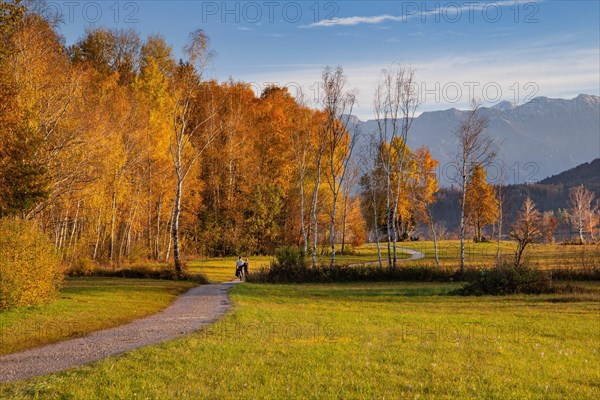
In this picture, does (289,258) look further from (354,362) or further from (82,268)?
(354,362)

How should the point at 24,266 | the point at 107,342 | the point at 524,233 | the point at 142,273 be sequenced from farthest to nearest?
1. the point at 142,273
2. the point at 524,233
3. the point at 24,266
4. the point at 107,342

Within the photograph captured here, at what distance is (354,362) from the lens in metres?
9.41

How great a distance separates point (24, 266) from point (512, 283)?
73.7 feet

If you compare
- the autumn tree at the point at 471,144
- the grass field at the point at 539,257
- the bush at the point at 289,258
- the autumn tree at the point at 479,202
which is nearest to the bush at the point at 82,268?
the bush at the point at 289,258

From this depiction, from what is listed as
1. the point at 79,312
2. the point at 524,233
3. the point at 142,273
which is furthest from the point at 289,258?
the point at 79,312

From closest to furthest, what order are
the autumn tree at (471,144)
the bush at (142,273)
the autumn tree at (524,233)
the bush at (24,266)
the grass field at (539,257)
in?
the bush at (24,266), the autumn tree at (524,233), the bush at (142,273), the autumn tree at (471,144), the grass field at (539,257)

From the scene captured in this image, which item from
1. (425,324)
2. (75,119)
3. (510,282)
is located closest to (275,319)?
(425,324)

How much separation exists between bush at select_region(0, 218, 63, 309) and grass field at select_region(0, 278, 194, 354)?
445 mm

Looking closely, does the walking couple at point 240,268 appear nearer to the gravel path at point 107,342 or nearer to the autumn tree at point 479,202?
the gravel path at point 107,342

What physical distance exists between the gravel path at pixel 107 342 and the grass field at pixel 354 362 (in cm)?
88

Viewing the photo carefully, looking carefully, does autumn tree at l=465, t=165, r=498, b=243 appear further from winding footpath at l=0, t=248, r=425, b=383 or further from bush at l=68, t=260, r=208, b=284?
winding footpath at l=0, t=248, r=425, b=383

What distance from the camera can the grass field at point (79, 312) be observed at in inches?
540

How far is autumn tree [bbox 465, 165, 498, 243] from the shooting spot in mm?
67250

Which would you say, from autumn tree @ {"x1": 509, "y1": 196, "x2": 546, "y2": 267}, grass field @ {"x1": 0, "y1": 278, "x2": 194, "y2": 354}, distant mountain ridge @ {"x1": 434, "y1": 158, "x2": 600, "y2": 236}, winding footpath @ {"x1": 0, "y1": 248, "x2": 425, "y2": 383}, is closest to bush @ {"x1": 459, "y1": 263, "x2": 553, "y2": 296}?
autumn tree @ {"x1": 509, "y1": 196, "x2": 546, "y2": 267}
